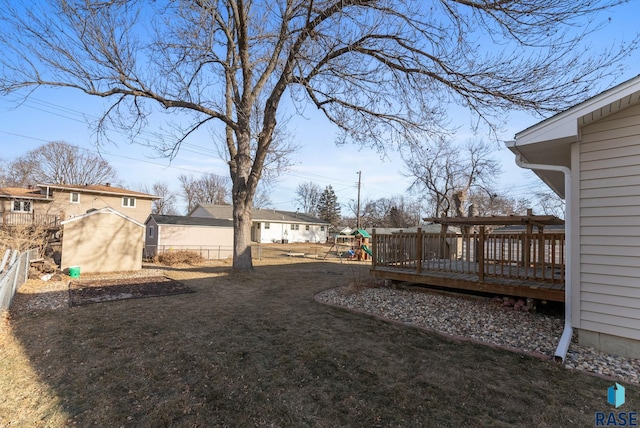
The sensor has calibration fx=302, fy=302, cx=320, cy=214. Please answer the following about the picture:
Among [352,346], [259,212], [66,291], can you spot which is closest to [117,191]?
[259,212]

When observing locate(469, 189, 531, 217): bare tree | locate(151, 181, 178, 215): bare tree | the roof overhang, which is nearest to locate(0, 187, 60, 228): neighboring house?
the roof overhang

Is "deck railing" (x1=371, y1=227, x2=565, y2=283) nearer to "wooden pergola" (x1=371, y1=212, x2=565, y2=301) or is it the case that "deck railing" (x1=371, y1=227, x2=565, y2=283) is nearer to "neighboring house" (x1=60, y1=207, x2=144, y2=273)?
"wooden pergola" (x1=371, y1=212, x2=565, y2=301)

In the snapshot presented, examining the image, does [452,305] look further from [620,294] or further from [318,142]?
[318,142]

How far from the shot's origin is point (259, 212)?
3622cm

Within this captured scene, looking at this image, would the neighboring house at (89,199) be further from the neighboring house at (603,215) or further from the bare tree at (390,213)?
the bare tree at (390,213)

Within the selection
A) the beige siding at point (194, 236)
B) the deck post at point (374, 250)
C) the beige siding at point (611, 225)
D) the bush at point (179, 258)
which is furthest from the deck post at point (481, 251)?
the beige siding at point (194, 236)

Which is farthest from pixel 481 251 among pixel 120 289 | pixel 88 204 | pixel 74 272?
pixel 88 204

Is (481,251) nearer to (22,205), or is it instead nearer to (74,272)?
(74,272)

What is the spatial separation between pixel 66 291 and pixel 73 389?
630 centimetres

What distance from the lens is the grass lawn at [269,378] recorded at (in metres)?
2.59

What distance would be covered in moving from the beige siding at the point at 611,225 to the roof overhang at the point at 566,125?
0.19 meters

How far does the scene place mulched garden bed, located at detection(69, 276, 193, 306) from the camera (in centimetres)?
702

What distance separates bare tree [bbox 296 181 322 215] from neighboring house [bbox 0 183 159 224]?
3621 centimetres

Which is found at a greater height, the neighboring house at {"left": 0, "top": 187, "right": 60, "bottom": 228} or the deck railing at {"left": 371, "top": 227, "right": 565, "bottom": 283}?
the neighboring house at {"left": 0, "top": 187, "right": 60, "bottom": 228}
